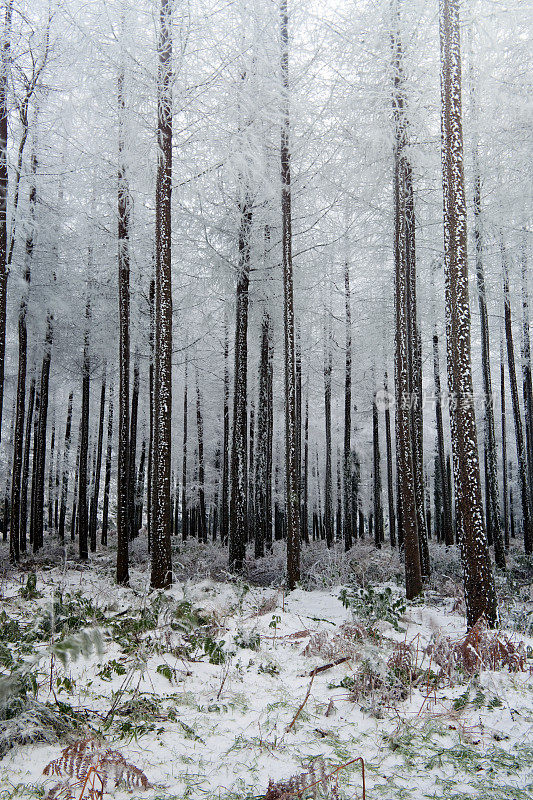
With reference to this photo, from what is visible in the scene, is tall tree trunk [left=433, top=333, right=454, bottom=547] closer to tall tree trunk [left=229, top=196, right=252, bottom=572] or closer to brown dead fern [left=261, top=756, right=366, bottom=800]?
tall tree trunk [left=229, top=196, right=252, bottom=572]

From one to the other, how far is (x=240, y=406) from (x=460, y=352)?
632 centimetres

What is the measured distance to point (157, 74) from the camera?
7.62 metres

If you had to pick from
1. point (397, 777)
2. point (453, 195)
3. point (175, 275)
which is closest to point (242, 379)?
point (175, 275)

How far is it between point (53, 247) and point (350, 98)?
9.57 meters

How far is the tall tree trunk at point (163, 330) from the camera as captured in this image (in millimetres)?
7441

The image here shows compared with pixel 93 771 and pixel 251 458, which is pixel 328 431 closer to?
pixel 251 458

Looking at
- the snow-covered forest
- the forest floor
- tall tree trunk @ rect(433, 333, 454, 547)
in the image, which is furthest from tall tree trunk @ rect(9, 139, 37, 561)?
tall tree trunk @ rect(433, 333, 454, 547)

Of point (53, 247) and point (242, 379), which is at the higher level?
point (53, 247)

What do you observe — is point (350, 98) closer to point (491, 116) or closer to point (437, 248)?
point (491, 116)

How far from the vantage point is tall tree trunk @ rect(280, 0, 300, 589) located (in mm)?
Answer: 8992

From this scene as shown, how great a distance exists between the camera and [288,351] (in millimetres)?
9320

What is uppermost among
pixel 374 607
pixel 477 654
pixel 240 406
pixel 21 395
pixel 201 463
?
pixel 21 395

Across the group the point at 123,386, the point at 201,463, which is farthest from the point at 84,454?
the point at 201,463

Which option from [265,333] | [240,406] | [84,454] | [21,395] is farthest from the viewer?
[84,454]
